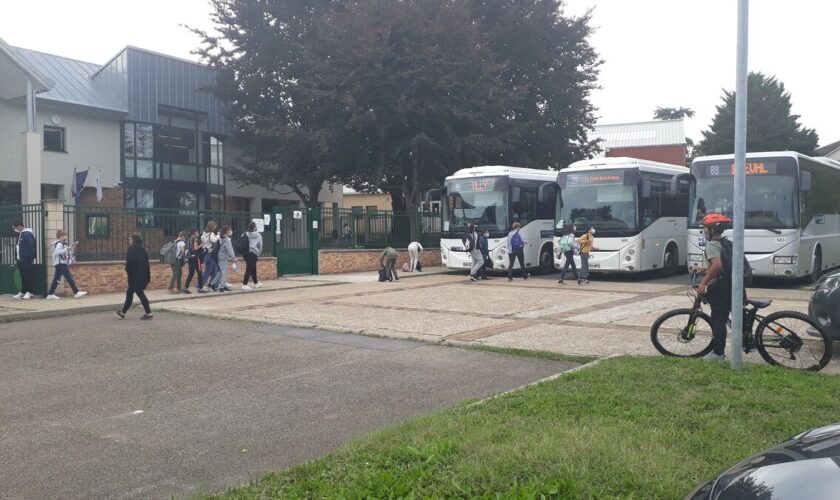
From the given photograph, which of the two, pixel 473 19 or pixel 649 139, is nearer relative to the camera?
pixel 473 19

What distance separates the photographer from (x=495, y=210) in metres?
22.5

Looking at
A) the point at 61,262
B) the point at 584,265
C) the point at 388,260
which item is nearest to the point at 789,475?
the point at 61,262

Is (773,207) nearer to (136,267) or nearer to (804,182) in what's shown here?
(804,182)

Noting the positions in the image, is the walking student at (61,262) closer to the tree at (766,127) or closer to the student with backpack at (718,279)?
the student with backpack at (718,279)

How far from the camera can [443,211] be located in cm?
2353

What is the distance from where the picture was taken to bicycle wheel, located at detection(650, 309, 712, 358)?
8.34 meters

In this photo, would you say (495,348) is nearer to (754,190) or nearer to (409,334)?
(409,334)

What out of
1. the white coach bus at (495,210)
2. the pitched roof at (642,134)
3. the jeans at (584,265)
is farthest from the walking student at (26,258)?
the pitched roof at (642,134)

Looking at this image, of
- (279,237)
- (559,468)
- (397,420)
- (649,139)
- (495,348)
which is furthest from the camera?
(649,139)

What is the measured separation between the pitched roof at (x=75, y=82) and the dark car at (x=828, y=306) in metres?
29.4

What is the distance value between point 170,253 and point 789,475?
1696cm

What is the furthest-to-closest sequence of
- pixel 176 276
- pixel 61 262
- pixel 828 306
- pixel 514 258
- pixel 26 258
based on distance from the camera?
pixel 514 258 → pixel 176 276 → pixel 26 258 → pixel 61 262 → pixel 828 306

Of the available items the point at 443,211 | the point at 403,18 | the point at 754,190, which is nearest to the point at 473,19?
the point at 403,18

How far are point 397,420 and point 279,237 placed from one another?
17.3 meters
